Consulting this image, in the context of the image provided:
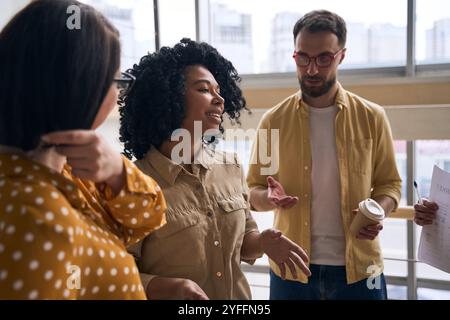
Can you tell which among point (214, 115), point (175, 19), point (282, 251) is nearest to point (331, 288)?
point (282, 251)

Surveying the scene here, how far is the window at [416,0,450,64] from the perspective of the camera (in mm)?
2492

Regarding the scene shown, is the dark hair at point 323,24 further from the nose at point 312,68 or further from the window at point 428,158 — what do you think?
the window at point 428,158

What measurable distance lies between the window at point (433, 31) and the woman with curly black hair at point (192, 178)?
5.78 ft

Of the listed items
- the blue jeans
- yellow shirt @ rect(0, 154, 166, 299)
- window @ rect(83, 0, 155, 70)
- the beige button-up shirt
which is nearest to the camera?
yellow shirt @ rect(0, 154, 166, 299)

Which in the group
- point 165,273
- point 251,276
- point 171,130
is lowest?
point 251,276

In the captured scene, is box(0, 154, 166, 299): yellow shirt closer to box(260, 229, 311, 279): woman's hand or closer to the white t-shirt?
box(260, 229, 311, 279): woman's hand

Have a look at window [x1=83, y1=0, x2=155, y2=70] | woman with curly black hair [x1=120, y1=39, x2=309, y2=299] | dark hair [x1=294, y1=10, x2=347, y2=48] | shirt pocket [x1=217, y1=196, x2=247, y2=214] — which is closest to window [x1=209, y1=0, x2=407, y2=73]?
window [x1=83, y1=0, x2=155, y2=70]

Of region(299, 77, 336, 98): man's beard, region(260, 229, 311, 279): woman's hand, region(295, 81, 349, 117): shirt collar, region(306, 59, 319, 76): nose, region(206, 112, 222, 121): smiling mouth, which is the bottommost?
region(260, 229, 311, 279): woman's hand

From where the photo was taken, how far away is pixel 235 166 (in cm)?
122

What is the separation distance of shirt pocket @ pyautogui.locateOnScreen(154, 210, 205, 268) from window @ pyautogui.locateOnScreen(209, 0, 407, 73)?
79.3 inches

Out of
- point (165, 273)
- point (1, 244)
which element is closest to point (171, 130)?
point (165, 273)

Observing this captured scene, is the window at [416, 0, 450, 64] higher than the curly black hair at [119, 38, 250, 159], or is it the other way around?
the window at [416, 0, 450, 64]

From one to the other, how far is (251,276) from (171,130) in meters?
1.93

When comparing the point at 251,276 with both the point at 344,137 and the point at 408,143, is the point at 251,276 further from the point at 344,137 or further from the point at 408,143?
the point at 344,137
